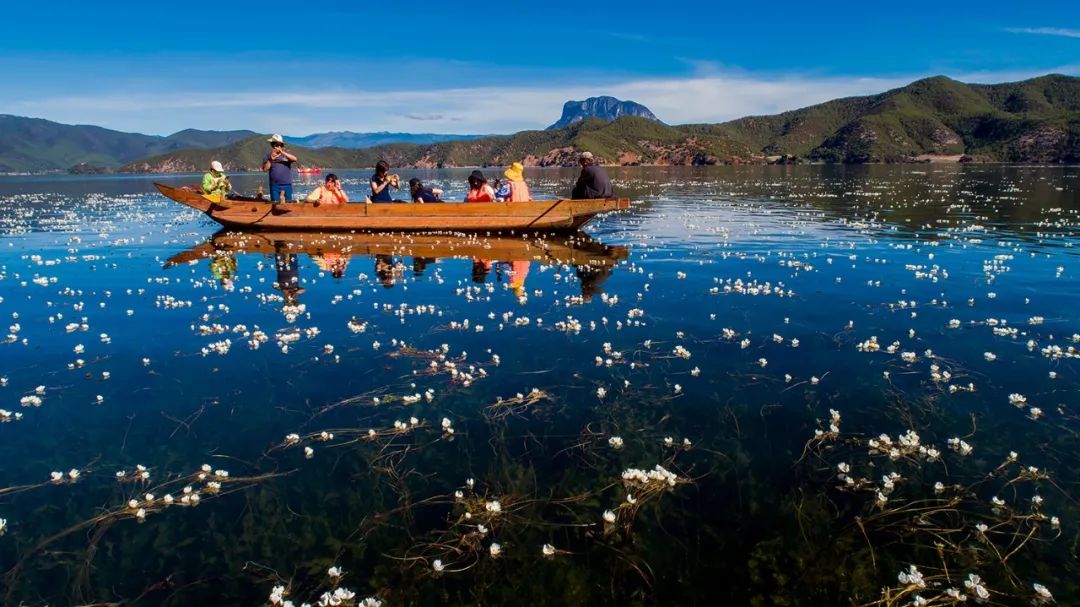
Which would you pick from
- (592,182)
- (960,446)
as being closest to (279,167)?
(592,182)

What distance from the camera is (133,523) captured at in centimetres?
631

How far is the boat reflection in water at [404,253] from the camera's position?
1817 cm

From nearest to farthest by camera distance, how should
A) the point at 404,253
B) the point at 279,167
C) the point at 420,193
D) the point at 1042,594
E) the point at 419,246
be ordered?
the point at 1042,594
the point at 404,253
the point at 419,246
the point at 279,167
the point at 420,193

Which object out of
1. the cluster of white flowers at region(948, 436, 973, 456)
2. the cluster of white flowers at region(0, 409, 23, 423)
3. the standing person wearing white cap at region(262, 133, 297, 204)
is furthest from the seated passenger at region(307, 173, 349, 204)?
the cluster of white flowers at region(948, 436, 973, 456)

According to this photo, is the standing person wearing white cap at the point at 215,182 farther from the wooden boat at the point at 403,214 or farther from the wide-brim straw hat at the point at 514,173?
the wide-brim straw hat at the point at 514,173

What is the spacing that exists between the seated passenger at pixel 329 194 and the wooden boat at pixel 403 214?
0.76 m

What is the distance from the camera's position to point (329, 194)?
28.1m

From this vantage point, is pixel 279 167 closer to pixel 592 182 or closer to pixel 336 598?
pixel 592 182

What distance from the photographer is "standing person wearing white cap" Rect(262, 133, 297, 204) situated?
26698mm

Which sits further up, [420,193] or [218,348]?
[420,193]

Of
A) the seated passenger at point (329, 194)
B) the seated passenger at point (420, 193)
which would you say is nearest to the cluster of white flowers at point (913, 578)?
the seated passenger at point (420, 193)

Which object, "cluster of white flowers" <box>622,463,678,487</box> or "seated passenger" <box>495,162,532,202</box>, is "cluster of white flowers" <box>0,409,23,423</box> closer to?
"cluster of white flowers" <box>622,463,678,487</box>

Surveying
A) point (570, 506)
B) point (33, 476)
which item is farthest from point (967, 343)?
point (33, 476)

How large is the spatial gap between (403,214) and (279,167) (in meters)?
6.83
